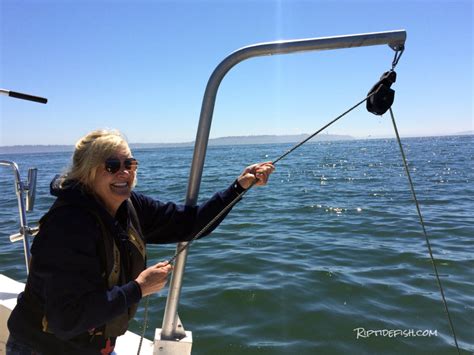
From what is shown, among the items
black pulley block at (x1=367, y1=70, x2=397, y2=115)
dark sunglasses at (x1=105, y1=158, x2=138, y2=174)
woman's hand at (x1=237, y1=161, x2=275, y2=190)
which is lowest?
woman's hand at (x1=237, y1=161, x2=275, y2=190)

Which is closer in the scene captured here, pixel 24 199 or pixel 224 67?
pixel 224 67

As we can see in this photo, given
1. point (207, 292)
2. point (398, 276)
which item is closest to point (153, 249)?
point (207, 292)

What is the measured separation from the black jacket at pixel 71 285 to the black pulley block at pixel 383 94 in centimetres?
139

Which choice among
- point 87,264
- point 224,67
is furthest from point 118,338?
point 224,67

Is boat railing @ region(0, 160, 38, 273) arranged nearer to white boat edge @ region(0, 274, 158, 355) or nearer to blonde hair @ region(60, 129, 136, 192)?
white boat edge @ region(0, 274, 158, 355)

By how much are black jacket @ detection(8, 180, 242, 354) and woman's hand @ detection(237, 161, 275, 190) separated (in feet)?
2.75

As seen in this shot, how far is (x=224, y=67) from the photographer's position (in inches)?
78.2

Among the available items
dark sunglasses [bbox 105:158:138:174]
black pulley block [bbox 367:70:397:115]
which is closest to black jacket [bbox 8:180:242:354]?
dark sunglasses [bbox 105:158:138:174]

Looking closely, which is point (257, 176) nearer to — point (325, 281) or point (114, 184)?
point (114, 184)

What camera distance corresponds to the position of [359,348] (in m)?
4.27

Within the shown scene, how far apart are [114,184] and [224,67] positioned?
0.78 m

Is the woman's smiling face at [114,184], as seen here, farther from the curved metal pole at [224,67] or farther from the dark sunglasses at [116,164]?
the curved metal pole at [224,67]

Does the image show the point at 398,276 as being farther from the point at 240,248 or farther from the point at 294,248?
the point at 240,248

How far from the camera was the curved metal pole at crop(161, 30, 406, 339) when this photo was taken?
74.1 inches
